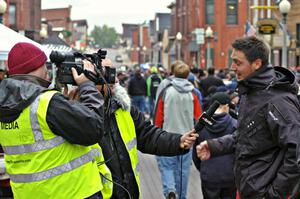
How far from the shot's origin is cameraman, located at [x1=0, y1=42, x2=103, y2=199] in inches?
169

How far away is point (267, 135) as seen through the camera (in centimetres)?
477

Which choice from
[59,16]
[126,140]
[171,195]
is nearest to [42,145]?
[126,140]

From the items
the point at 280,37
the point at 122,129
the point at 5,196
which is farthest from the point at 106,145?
the point at 280,37

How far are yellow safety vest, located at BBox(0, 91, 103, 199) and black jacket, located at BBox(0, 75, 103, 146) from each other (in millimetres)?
43

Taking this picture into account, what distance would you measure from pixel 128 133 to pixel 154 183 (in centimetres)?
680

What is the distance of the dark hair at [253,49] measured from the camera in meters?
4.99

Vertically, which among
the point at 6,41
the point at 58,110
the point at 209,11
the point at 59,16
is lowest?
the point at 58,110

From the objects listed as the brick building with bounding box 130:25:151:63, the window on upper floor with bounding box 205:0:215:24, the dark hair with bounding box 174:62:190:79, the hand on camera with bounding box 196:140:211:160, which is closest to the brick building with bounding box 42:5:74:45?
the brick building with bounding box 130:25:151:63

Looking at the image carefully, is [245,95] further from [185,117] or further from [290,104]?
[185,117]

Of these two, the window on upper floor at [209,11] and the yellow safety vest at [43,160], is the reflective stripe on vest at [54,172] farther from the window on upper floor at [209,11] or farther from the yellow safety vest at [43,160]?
the window on upper floor at [209,11]

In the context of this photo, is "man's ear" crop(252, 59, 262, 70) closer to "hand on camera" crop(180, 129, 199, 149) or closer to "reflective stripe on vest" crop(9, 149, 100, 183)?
"hand on camera" crop(180, 129, 199, 149)

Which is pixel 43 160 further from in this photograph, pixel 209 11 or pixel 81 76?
pixel 209 11

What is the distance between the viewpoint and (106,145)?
506 cm

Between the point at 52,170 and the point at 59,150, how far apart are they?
0.13 m
